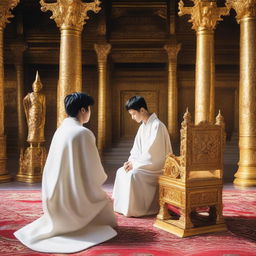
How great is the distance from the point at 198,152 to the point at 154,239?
109 cm

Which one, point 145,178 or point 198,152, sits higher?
point 198,152

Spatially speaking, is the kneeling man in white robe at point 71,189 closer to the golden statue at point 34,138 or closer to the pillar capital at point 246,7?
the golden statue at point 34,138

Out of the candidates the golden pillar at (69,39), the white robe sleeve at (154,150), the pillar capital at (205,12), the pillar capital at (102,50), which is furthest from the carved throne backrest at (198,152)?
the pillar capital at (102,50)

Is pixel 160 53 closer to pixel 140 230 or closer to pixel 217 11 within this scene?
pixel 217 11

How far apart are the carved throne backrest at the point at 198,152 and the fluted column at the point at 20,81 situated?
9.60 meters

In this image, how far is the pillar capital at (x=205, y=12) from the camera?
27.6 ft

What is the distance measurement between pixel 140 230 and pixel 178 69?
1034 cm

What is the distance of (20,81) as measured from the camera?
43.1 ft

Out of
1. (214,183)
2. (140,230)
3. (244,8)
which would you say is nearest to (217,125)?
(214,183)

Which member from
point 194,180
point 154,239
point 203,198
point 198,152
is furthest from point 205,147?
point 154,239

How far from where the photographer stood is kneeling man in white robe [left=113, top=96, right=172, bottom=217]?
16.2 feet

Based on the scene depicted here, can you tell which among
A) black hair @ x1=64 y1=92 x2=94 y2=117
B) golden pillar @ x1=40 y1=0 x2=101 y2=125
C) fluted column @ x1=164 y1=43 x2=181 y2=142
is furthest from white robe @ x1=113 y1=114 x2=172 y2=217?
fluted column @ x1=164 y1=43 x2=181 y2=142

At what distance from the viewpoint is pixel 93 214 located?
12.6 ft

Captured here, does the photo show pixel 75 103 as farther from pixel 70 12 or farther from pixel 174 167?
pixel 70 12
